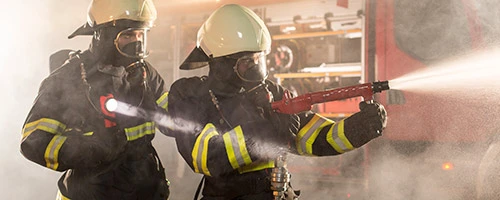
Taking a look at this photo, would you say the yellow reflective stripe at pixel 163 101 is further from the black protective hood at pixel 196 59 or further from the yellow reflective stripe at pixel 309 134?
Result: the yellow reflective stripe at pixel 309 134

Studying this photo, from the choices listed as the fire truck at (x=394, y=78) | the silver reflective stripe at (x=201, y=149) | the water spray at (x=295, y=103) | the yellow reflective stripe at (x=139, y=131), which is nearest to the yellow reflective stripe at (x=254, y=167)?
the water spray at (x=295, y=103)

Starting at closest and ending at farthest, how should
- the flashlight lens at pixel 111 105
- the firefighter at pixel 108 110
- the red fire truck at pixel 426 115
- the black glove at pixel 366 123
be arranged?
the black glove at pixel 366 123 → the firefighter at pixel 108 110 → the flashlight lens at pixel 111 105 → the red fire truck at pixel 426 115

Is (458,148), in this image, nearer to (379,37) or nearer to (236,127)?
(379,37)

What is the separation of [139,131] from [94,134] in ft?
0.84

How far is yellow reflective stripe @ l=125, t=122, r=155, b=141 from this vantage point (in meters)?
3.15

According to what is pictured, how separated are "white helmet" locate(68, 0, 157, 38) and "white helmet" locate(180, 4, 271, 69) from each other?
0.44 m

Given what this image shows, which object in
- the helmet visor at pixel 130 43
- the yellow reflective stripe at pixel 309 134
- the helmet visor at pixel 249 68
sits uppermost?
the helmet visor at pixel 130 43

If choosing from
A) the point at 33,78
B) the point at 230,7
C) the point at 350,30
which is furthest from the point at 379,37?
the point at 33,78

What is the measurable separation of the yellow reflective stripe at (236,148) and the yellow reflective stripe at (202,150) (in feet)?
0.32

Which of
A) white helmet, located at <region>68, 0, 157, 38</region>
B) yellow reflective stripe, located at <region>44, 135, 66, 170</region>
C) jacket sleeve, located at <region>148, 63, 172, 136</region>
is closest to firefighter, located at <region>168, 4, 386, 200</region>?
jacket sleeve, located at <region>148, 63, 172, 136</region>

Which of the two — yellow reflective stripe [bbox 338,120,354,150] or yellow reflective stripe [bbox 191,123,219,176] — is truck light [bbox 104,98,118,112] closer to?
yellow reflective stripe [bbox 191,123,219,176]

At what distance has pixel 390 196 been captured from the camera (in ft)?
17.7

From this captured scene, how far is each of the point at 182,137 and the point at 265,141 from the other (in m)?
0.47

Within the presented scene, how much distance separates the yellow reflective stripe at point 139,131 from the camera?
3.15 meters
